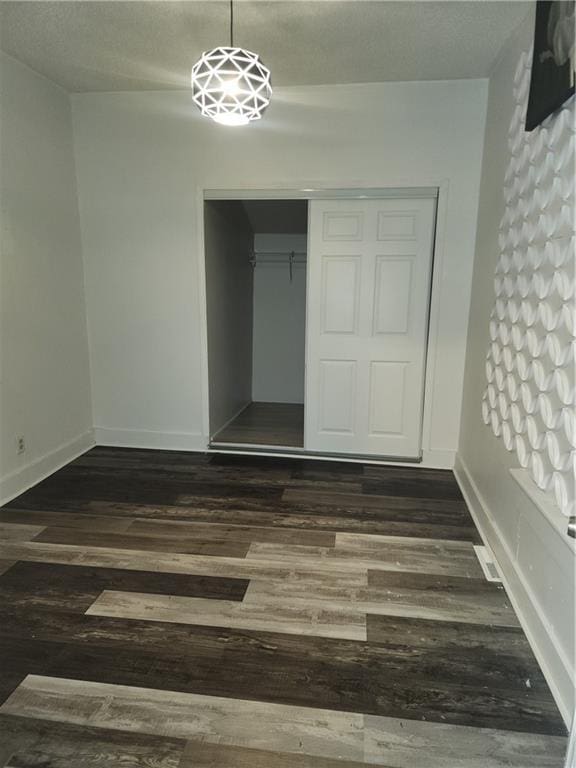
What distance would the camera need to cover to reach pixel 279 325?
16.9 ft

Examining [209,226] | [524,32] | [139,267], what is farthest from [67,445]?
[524,32]

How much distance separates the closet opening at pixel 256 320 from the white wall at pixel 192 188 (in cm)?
27

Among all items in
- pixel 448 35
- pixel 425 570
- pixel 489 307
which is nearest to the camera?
pixel 425 570

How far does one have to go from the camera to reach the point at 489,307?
A: 2.72 metres

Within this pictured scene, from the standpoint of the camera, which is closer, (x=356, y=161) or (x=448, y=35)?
(x=448, y=35)

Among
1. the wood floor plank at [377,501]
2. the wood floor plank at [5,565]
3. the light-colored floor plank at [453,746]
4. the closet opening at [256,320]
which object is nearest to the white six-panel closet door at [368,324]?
the closet opening at [256,320]

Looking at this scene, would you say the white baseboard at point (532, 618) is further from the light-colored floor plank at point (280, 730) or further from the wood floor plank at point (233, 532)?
the wood floor plank at point (233, 532)

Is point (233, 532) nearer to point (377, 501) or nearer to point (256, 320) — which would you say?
point (377, 501)

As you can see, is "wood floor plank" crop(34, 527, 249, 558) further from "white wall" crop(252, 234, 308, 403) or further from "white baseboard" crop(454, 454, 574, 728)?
"white wall" crop(252, 234, 308, 403)

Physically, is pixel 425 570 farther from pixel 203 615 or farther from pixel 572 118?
pixel 572 118

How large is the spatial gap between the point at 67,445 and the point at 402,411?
8.32 ft

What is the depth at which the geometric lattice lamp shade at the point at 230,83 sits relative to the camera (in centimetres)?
187

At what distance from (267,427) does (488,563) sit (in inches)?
94.8

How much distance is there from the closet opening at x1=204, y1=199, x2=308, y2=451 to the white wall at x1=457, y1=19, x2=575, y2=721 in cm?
144
